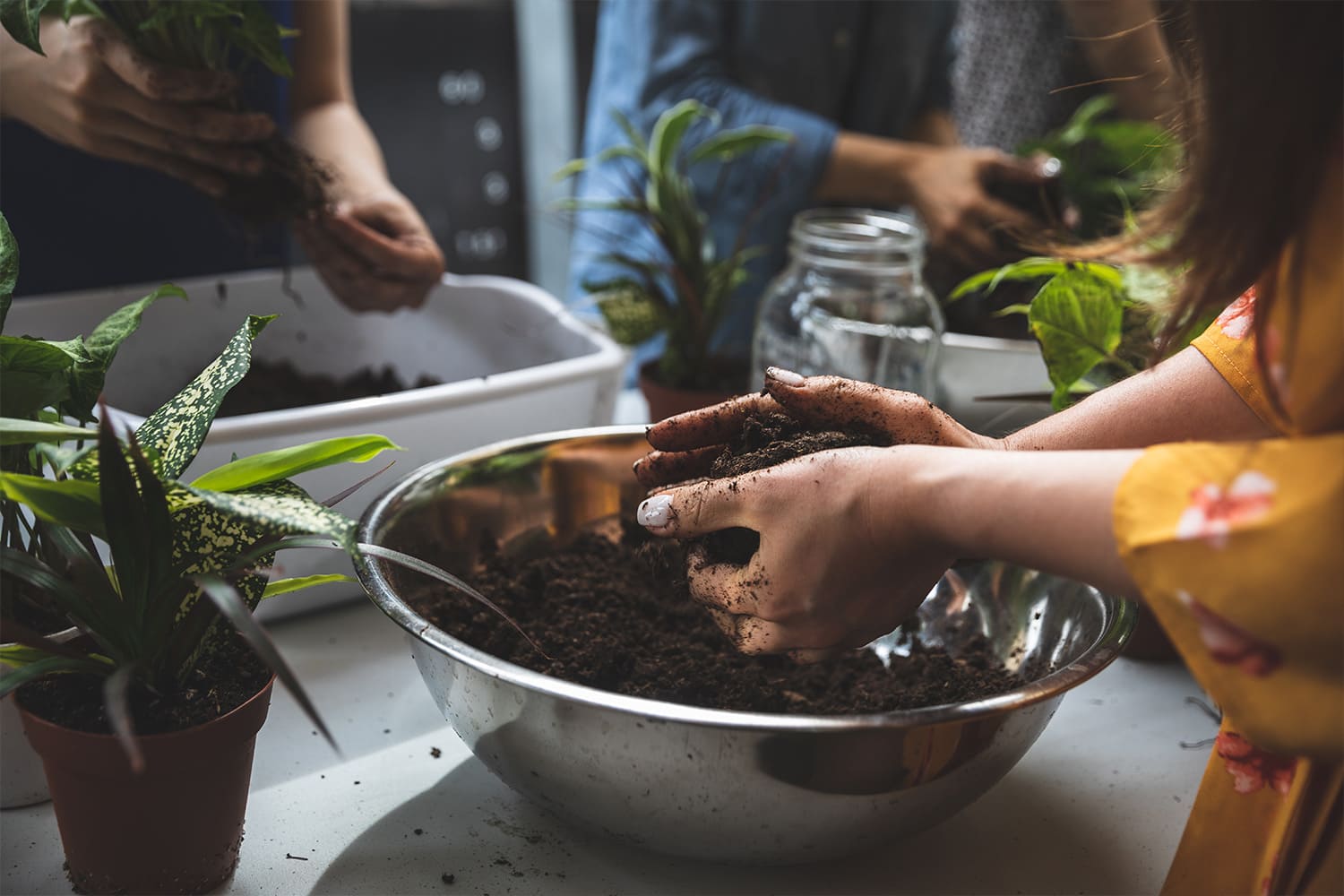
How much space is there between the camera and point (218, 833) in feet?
2.07

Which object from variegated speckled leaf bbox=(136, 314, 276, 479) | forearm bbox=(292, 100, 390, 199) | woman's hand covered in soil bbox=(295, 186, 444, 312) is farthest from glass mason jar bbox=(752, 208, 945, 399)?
variegated speckled leaf bbox=(136, 314, 276, 479)

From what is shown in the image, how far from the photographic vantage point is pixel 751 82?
6.07ft

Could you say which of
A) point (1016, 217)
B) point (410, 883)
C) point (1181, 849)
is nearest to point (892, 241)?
point (1016, 217)

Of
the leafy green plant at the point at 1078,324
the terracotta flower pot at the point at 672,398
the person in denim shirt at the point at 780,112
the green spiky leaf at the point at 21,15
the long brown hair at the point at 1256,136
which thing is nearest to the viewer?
the long brown hair at the point at 1256,136

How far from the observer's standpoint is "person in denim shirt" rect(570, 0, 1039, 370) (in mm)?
1725

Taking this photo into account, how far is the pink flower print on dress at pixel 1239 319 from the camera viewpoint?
2.17ft

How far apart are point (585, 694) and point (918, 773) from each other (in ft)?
0.68

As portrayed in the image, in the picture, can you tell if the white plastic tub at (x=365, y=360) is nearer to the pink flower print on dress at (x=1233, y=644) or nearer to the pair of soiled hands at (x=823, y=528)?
the pair of soiled hands at (x=823, y=528)

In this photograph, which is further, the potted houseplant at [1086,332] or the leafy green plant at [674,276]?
the leafy green plant at [674,276]

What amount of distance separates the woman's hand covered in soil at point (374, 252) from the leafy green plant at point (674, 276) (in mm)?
211

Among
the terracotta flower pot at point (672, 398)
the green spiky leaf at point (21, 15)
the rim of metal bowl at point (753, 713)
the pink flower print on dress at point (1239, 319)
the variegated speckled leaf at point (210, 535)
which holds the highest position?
the green spiky leaf at point (21, 15)

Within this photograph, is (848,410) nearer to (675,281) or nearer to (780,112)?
(675,281)

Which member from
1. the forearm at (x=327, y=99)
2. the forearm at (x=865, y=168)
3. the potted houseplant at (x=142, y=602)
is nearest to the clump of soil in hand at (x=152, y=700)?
the potted houseplant at (x=142, y=602)

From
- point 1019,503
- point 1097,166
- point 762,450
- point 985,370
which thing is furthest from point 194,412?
point 1097,166
